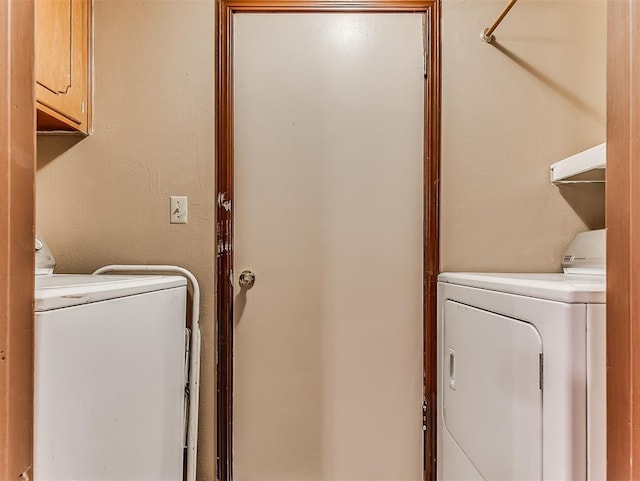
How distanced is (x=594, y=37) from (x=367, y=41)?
85 centimetres

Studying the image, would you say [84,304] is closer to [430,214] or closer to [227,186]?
[227,186]

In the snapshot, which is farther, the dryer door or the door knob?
the door knob

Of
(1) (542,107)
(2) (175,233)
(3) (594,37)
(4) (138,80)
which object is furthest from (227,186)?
(3) (594,37)

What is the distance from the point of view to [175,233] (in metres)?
1.53

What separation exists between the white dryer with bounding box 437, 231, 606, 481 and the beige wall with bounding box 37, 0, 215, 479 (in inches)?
36.1

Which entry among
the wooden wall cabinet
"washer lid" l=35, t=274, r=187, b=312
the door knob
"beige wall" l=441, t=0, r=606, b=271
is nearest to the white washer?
"washer lid" l=35, t=274, r=187, b=312

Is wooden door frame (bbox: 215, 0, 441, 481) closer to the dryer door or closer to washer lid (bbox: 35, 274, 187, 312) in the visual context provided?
the dryer door

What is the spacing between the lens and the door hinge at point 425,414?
1.52m

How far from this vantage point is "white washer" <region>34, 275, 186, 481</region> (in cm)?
66

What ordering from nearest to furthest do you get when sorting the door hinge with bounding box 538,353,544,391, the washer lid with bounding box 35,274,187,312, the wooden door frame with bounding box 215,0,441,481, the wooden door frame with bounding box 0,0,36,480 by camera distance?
1. the wooden door frame with bounding box 0,0,36,480
2. the washer lid with bounding box 35,274,187,312
3. the door hinge with bounding box 538,353,544,391
4. the wooden door frame with bounding box 215,0,441,481

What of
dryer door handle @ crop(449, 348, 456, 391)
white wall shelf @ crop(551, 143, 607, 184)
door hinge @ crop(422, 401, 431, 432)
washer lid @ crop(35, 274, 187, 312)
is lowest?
door hinge @ crop(422, 401, 431, 432)

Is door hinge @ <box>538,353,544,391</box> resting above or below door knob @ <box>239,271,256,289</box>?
below

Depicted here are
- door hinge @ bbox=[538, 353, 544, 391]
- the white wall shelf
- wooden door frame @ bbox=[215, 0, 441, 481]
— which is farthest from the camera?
wooden door frame @ bbox=[215, 0, 441, 481]

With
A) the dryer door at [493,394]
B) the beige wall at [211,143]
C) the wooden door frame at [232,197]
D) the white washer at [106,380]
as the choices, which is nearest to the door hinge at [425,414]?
the wooden door frame at [232,197]
